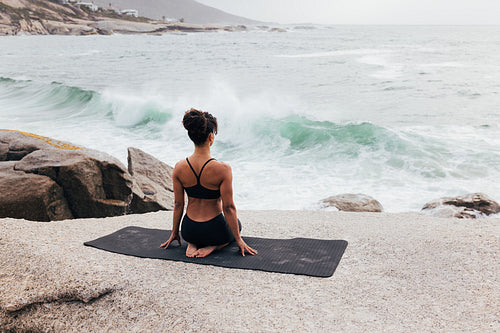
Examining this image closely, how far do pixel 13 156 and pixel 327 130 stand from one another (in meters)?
9.55

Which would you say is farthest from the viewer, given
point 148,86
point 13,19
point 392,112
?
point 13,19

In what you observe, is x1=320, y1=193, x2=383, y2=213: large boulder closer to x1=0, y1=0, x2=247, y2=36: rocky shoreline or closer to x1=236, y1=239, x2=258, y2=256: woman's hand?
x1=236, y1=239, x2=258, y2=256: woman's hand

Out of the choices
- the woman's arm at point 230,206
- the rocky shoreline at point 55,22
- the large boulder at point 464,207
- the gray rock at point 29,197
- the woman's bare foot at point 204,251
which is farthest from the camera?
the rocky shoreline at point 55,22

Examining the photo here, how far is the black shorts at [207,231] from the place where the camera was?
3.82 metres

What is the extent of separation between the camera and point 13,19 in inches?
2884

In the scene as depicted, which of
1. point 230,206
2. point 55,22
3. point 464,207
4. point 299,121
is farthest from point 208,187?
point 55,22

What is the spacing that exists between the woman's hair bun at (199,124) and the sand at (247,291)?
116 centimetres

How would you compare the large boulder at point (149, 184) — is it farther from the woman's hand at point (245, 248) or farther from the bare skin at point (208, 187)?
the woman's hand at point (245, 248)

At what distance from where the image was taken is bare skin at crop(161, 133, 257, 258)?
144 inches

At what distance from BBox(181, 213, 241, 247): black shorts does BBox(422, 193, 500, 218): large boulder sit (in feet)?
13.7

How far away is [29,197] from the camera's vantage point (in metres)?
5.15

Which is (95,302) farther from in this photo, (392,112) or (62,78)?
(62,78)

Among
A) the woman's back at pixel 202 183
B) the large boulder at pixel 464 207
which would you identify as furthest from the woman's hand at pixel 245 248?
the large boulder at pixel 464 207

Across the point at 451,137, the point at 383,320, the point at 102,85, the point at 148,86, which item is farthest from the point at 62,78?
the point at 383,320
